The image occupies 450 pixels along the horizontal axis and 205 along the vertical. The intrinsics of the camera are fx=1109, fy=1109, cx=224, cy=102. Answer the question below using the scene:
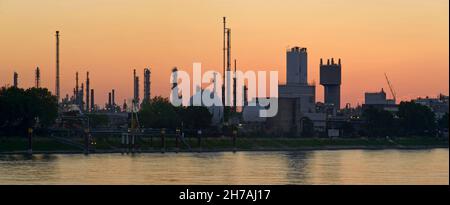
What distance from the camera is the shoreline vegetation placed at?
5022 inches

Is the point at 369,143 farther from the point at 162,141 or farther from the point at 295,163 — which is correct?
the point at 295,163

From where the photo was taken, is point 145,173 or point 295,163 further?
point 295,163

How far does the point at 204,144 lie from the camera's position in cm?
15100

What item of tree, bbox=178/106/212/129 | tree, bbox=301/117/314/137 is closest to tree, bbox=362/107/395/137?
tree, bbox=301/117/314/137

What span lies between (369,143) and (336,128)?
1567 cm

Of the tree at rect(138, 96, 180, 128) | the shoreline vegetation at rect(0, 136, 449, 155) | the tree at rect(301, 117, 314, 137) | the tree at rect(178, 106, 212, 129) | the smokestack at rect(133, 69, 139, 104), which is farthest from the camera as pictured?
the smokestack at rect(133, 69, 139, 104)

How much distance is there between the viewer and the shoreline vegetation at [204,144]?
12756 cm

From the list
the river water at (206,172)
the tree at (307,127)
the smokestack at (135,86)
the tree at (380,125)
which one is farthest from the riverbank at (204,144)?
the smokestack at (135,86)

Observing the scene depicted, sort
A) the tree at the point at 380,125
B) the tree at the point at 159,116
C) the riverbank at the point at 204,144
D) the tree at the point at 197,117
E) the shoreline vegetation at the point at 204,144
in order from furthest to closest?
the tree at the point at 380,125, the tree at the point at 159,116, the tree at the point at 197,117, the riverbank at the point at 204,144, the shoreline vegetation at the point at 204,144

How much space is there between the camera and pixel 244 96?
196000mm

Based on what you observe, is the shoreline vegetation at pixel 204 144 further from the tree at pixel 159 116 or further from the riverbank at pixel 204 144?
the tree at pixel 159 116

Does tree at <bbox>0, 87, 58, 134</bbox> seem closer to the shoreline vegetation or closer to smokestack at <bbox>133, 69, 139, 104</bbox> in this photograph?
the shoreline vegetation
